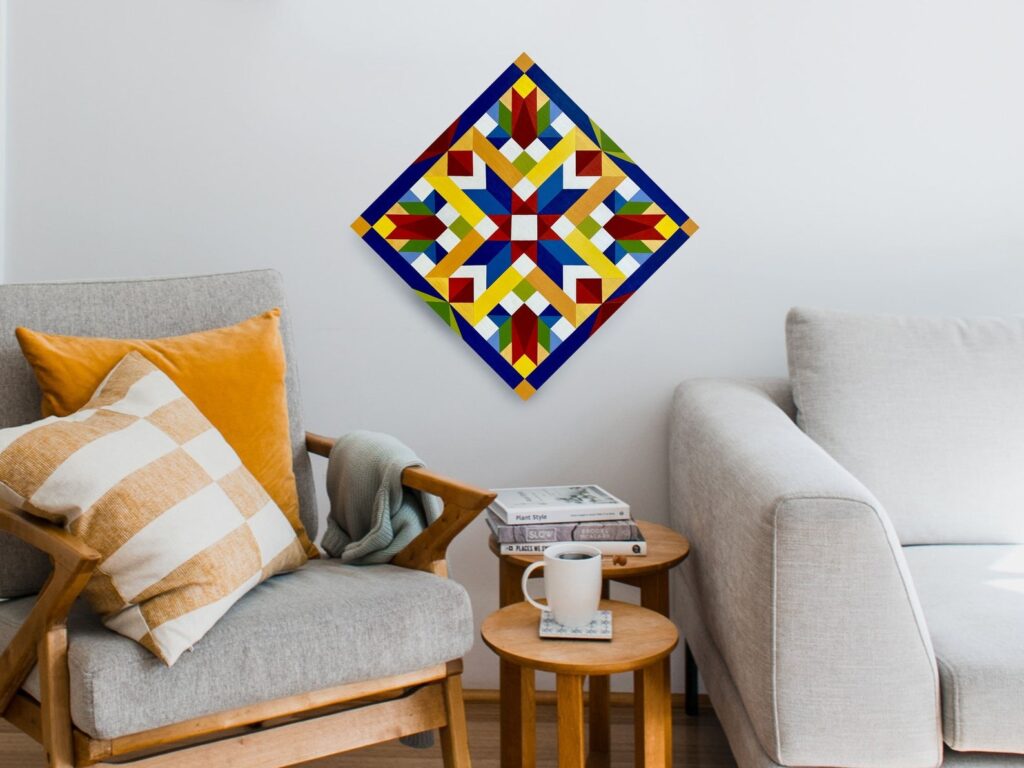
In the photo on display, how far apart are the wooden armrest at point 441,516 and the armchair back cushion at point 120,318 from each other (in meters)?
0.33

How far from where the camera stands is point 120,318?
1.94 meters

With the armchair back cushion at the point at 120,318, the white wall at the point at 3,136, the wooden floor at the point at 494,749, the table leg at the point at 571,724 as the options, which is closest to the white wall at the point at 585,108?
the white wall at the point at 3,136

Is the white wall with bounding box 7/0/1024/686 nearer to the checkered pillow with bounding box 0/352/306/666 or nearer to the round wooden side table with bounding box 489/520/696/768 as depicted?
the round wooden side table with bounding box 489/520/696/768

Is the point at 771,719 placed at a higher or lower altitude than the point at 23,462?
lower

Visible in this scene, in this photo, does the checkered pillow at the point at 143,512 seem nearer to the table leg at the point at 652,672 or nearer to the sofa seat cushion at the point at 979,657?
the table leg at the point at 652,672

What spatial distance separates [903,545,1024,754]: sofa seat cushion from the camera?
1379 mm

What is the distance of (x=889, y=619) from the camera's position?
4.52ft

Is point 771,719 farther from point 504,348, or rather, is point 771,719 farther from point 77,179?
point 77,179

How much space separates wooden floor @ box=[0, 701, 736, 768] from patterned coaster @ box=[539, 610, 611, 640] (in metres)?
0.58

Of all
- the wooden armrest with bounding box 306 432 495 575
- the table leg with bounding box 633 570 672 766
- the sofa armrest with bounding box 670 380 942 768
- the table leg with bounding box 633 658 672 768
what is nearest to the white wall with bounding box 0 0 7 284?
the wooden armrest with bounding box 306 432 495 575

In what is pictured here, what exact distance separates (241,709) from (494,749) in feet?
2.55

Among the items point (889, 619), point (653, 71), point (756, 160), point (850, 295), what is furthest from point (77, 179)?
point (889, 619)

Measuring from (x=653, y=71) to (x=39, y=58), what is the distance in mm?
1353

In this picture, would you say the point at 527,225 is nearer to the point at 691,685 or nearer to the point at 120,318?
the point at 120,318
